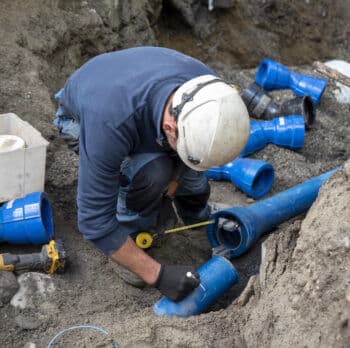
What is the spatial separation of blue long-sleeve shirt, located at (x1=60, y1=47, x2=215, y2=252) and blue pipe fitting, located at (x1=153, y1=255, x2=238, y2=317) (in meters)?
0.35

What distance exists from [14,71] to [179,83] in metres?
1.99

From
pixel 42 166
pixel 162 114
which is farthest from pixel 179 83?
pixel 42 166

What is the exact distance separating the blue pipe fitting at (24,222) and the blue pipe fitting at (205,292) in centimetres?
74

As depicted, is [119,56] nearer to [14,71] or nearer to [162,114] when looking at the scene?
[162,114]

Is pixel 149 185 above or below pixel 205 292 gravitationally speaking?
above

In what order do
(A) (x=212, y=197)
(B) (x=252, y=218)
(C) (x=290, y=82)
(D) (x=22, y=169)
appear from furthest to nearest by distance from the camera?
(C) (x=290, y=82) < (A) (x=212, y=197) < (B) (x=252, y=218) < (D) (x=22, y=169)

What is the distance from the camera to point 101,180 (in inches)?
88.7

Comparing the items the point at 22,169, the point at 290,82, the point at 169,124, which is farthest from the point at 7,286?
the point at 290,82

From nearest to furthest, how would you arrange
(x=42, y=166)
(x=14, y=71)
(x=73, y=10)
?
1. (x=42, y=166)
2. (x=14, y=71)
3. (x=73, y=10)

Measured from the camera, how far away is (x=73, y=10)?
435cm

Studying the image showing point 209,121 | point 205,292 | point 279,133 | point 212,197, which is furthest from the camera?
point 279,133

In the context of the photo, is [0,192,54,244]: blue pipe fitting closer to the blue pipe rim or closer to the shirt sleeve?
the shirt sleeve

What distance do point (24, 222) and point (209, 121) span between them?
1.22 meters

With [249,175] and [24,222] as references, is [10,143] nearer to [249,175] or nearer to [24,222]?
[24,222]
